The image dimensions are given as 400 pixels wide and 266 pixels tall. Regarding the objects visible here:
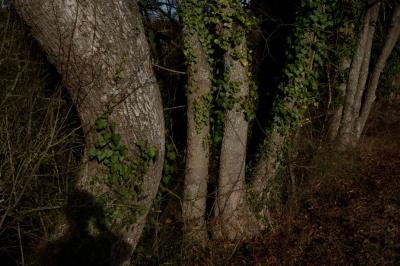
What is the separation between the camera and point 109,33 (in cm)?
317

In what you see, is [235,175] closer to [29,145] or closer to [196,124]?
[196,124]

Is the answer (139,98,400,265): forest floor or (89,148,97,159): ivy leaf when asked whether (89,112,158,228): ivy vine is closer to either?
(89,148,97,159): ivy leaf

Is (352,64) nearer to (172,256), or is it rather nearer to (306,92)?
(306,92)

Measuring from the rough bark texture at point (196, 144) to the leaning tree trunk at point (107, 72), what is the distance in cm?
106

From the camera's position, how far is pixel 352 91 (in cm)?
757

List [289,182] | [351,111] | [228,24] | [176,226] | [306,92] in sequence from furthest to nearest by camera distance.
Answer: [351,111]
[289,182]
[176,226]
[306,92]
[228,24]

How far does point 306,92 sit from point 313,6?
1.20 meters

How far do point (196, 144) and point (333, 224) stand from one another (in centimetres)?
271

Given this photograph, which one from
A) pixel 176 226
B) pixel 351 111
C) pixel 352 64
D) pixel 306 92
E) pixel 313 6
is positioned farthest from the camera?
pixel 351 111

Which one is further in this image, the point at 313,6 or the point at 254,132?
the point at 254,132

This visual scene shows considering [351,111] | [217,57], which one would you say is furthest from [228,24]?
[351,111]

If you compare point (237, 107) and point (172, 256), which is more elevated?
point (237, 107)

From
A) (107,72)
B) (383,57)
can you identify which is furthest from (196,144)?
(383,57)

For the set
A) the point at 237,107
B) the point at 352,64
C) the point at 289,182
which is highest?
the point at 352,64
